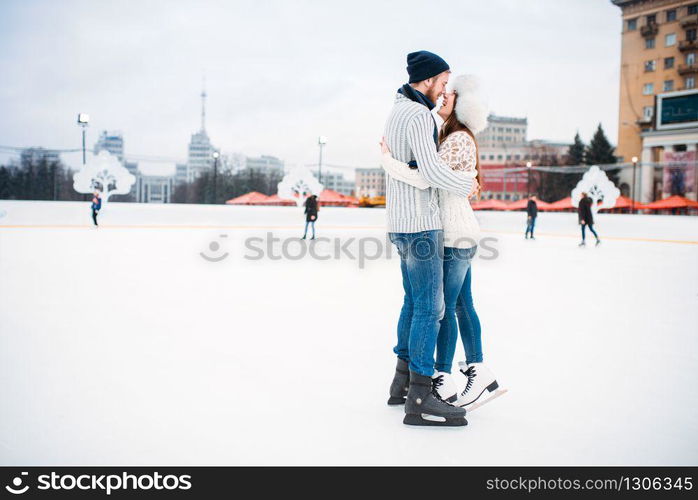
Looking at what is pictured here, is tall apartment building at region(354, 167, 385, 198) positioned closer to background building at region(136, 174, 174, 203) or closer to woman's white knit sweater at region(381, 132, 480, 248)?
background building at region(136, 174, 174, 203)

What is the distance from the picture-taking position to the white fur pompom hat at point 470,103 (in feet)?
8.69

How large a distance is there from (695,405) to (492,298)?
3442 millimetres

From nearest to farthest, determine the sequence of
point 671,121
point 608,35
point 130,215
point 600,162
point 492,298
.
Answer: point 492,298 < point 130,215 < point 671,121 < point 600,162 < point 608,35

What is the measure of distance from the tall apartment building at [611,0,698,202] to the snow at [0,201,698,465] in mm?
49682

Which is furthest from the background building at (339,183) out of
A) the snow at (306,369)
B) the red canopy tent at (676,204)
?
the snow at (306,369)

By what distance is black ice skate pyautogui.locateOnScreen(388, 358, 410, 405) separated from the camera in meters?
2.86

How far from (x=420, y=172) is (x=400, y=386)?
3.56ft

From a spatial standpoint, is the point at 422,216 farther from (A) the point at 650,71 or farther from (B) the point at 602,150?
(A) the point at 650,71

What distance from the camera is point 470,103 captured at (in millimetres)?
2646

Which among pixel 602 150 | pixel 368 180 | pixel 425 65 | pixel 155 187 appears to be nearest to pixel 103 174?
pixel 425 65
